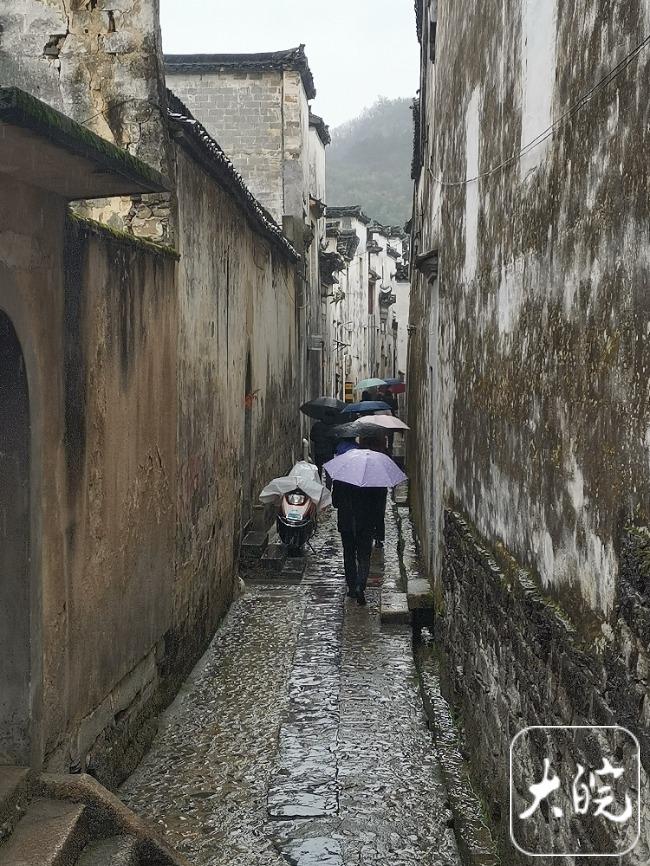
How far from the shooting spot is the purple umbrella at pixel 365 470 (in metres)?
9.34

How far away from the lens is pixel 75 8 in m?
7.38

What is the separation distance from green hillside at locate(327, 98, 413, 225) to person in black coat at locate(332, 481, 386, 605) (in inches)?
2172

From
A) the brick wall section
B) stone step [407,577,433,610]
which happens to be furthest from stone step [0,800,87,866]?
the brick wall section

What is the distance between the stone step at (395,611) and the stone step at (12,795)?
4.80m

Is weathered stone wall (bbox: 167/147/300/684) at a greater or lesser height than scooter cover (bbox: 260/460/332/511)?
greater

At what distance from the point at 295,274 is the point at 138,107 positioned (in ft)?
35.6

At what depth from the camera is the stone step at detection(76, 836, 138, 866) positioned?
4090mm

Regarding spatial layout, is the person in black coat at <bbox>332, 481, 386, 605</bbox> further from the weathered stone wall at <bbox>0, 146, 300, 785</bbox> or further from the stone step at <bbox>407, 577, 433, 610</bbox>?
the weathered stone wall at <bbox>0, 146, 300, 785</bbox>

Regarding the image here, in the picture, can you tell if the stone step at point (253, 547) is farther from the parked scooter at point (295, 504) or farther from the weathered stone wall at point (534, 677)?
the weathered stone wall at point (534, 677)

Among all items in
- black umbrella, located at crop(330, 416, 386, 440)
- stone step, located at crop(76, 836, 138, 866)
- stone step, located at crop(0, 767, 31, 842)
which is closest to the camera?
stone step, located at crop(0, 767, 31, 842)

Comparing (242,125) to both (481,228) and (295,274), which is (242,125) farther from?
(481,228)

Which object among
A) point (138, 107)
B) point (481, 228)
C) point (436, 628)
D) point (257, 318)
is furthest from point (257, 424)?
point (481, 228)

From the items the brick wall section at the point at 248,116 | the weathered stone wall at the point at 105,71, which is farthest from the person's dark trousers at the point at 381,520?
the brick wall section at the point at 248,116

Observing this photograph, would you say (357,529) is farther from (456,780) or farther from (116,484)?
(116,484)
